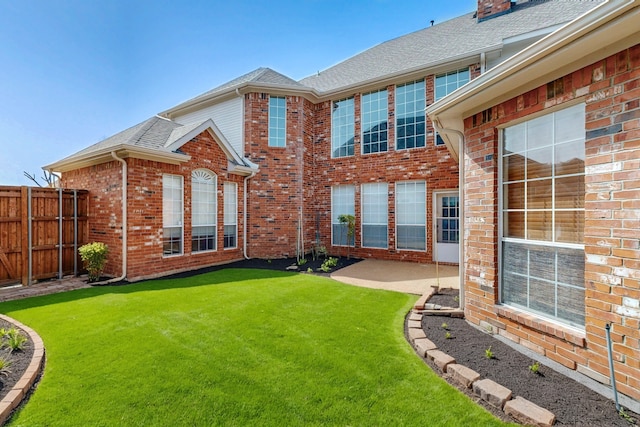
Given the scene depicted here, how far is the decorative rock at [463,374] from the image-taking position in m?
2.92

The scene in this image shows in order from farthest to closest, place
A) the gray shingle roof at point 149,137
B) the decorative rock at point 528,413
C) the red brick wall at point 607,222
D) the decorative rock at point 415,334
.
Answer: the gray shingle roof at point 149,137 → the decorative rock at point 415,334 → the red brick wall at point 607,222 → the decorative rock at point 528,413

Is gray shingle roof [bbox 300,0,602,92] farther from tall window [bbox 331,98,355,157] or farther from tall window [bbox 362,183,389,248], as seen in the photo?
tall window [bbox 362,183,389,248]

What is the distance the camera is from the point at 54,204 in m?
7.65

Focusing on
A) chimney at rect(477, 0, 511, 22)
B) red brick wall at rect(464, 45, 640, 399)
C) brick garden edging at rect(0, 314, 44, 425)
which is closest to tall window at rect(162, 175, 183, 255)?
brick garden edging at rect(0, 314, 44, 425)

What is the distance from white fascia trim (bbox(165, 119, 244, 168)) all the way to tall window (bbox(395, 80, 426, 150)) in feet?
20.0

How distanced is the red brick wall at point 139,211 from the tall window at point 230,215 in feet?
4.54

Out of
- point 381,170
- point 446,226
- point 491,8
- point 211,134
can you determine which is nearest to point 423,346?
point 446,226

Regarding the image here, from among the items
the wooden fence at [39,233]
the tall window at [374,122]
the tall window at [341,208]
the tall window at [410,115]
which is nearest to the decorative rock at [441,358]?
the tall window at [341,208]

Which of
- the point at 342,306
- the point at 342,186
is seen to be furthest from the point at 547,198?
the point at 342,186

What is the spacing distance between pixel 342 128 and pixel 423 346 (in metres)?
9.87

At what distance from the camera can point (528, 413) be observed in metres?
2.41

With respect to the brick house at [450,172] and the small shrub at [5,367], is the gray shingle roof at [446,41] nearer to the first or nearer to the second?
the brick house at [450,172]

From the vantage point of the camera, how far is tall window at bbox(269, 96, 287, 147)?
11688 millimetres

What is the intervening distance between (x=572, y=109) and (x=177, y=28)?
38.0 feet
